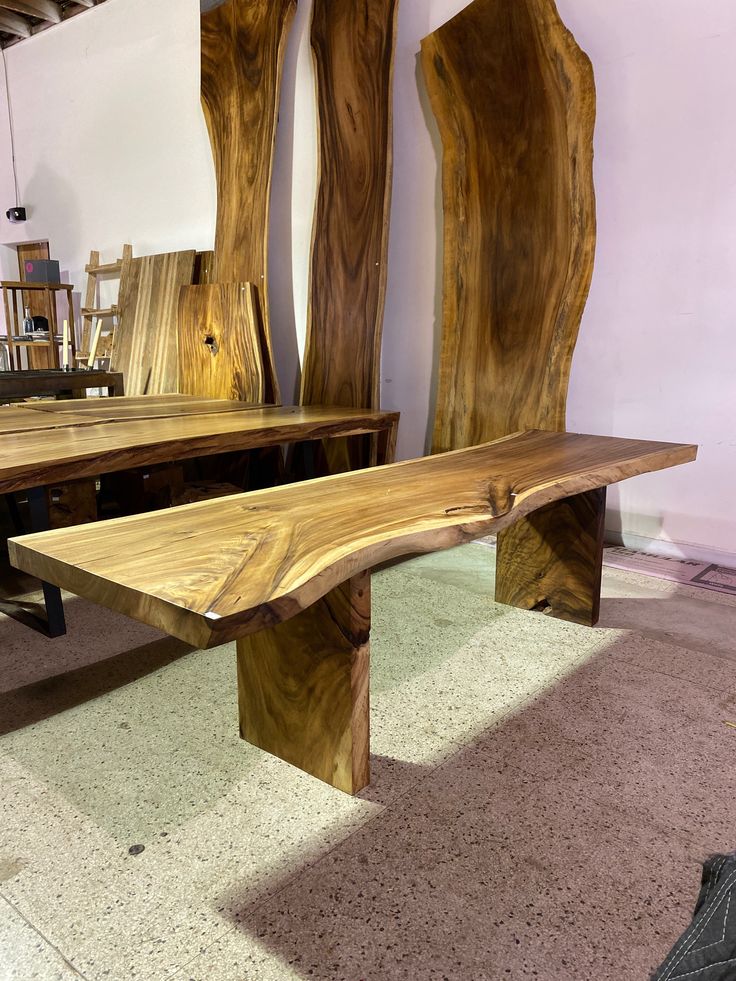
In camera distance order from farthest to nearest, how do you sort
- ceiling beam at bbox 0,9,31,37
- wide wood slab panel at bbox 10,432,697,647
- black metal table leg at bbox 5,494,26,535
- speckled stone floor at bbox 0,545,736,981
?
ceiling beam at bbox 0,9,31,37 < black metal table leg at bbox 5,494,26,535 < speckled stone floor at bbox 0,545,736,981 < wide wood slab panel at bbox 10,432,697,647

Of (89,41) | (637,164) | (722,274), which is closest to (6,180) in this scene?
(89,41)

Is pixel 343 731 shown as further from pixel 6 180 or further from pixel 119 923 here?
pixel 6 180

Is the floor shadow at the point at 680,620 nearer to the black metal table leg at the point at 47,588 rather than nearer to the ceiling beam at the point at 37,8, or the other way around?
the black metal table leg at the point at 47,588

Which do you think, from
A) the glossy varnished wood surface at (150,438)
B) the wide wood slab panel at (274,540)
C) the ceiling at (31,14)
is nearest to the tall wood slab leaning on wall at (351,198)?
the glossy varnished wood surface at (150,438)

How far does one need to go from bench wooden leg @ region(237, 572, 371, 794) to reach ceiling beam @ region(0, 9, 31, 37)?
17.0 feet

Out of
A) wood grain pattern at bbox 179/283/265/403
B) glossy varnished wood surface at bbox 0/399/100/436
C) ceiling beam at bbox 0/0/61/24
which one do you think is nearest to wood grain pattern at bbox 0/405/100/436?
glossy varnished wood surface at bbox 0/399/100/436

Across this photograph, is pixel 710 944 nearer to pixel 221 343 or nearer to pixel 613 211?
pixel 613 211

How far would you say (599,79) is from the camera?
7.76 feet

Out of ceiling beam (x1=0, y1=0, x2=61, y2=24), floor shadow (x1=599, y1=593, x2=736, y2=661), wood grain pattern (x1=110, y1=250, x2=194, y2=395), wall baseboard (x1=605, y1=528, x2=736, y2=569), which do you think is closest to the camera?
floor shadow (x1=599, y1=593, x2=736, y2=661)

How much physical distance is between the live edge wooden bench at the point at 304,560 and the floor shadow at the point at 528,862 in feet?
0.61

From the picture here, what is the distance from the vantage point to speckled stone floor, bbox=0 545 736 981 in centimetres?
90

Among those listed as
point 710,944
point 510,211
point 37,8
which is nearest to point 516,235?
point 510,211

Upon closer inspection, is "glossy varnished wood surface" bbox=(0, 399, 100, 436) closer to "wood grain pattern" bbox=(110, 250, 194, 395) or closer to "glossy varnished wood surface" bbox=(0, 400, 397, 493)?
"glossy varnished wood surface" bbox=(0, 400, 397, 493)

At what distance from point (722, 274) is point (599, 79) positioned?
0.80 metres
